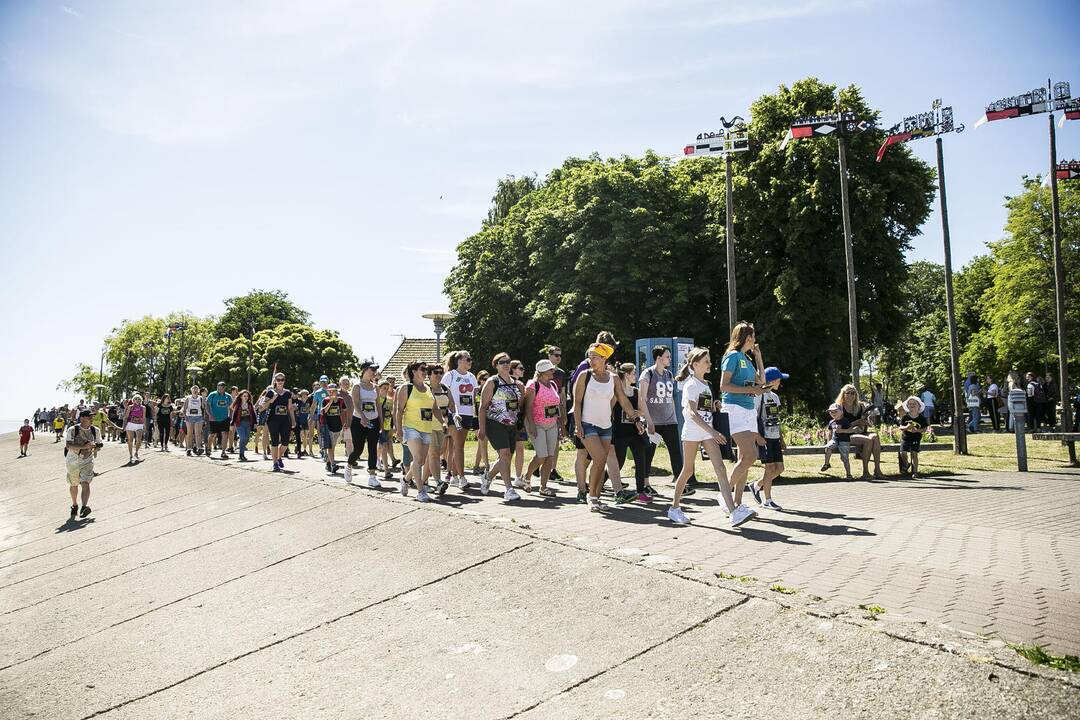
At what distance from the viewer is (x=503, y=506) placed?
30.7ft

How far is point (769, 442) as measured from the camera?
29.0 feet

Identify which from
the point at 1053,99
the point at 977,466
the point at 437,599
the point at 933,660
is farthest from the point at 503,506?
the point at 1053,99

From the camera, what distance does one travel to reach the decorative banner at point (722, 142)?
22234mm

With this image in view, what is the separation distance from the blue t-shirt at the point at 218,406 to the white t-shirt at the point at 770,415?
1557 cm

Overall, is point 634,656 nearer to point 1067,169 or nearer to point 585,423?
point 585,423

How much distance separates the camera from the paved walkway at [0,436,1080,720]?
12.5 feet

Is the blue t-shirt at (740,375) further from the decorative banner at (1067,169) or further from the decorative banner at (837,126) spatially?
the decorative banner at (1067,169)

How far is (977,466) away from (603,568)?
38.8 ft

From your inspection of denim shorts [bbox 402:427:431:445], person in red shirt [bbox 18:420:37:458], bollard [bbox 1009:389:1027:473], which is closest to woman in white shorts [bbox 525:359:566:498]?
denim shorts [bbox 402:427:431:445]

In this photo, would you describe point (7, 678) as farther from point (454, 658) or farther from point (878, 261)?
point (878, 261)

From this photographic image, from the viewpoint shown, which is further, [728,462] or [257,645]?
[728,462]

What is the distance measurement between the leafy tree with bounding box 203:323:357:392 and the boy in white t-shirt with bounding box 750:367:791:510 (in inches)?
2235

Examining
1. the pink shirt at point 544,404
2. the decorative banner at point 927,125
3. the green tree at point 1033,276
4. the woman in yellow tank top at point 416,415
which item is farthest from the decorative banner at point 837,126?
the green tree at point 1033,276

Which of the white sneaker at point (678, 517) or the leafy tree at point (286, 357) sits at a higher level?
the leafy tree at point (286, 357)
